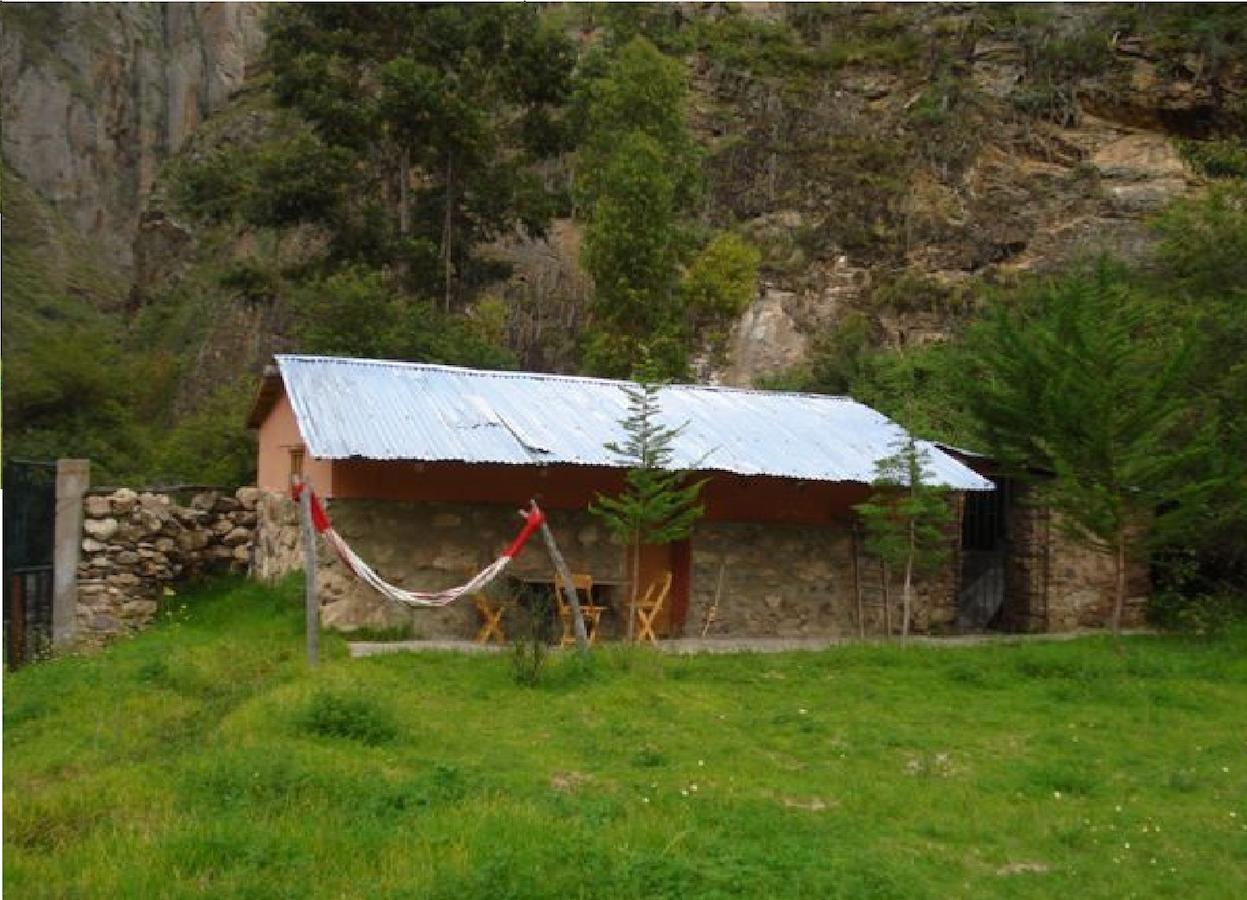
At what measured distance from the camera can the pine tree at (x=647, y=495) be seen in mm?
11812

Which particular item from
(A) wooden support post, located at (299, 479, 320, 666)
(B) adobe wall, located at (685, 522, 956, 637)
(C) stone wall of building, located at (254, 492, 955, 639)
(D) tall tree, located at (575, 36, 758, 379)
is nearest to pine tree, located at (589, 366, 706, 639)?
(C) stone wall of building, located at (254, 492, 955, 639)

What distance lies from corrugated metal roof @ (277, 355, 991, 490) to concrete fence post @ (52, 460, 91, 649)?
2.77 meters

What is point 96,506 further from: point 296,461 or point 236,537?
point 296,461

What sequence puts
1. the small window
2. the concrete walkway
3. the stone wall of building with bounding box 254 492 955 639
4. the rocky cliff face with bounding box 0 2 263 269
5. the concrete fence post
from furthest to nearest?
the rocky cliff face with bounding box 0 2 263 269
the small window
the concrete fence post
the stone wall of building with bounding box 254 492 955 639
the concrete walkway

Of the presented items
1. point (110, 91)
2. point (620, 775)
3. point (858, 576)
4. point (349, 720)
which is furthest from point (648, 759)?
point (110, 91)

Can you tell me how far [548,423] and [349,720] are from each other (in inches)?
260

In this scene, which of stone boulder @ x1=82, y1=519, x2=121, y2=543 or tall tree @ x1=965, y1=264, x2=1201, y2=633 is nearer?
tall tree @ x1=965, y1=264, x2=1201, y2=633

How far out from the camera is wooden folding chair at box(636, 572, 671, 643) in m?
12.9

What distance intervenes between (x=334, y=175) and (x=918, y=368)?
13795 millimetres

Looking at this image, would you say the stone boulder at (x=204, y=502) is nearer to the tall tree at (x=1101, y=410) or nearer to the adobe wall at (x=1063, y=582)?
the tall tree at (x=1101, y=410)

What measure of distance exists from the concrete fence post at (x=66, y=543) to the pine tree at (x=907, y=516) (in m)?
9.37

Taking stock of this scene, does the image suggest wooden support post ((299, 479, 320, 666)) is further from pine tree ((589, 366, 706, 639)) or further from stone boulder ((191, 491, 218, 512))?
stone boulder ((191, 491, 218, 512))

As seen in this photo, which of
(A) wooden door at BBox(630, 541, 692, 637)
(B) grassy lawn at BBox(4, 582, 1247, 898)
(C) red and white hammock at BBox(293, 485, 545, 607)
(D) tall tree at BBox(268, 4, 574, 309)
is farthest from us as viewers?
(D) tall tree at BBox(268, 4, 574, 309)

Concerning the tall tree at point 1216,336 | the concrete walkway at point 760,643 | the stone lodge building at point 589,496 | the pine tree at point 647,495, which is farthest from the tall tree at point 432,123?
the tall tree at point 1216,336
